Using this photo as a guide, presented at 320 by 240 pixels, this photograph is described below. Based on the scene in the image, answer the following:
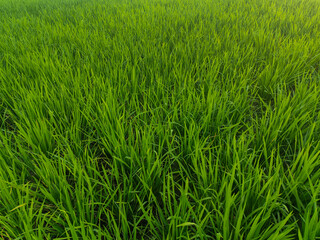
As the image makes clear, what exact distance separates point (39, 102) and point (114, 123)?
0.42 meters

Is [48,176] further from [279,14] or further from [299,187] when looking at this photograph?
[279,14]

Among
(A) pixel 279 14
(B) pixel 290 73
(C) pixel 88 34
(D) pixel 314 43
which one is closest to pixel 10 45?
(C) pixel 88 34

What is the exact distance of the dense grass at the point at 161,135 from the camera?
56cm

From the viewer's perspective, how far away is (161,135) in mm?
818

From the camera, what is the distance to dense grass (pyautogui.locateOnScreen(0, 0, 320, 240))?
56 centimetres

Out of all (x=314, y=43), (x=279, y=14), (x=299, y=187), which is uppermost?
(x=279, y=14)

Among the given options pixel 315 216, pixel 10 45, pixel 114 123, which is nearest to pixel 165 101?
pixel 114 123

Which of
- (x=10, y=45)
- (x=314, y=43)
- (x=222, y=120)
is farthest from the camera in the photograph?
(x=10, y=45)

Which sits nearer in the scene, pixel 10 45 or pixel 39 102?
pixel 39 102

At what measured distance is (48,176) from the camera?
0.64 meters

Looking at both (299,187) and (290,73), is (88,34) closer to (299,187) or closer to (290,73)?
(290,73)

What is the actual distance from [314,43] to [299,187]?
154 centimetres

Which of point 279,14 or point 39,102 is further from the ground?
point 279,14

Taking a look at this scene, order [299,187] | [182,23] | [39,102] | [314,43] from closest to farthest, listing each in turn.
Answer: [299,187], [39,102], [314,43], [182,23]
